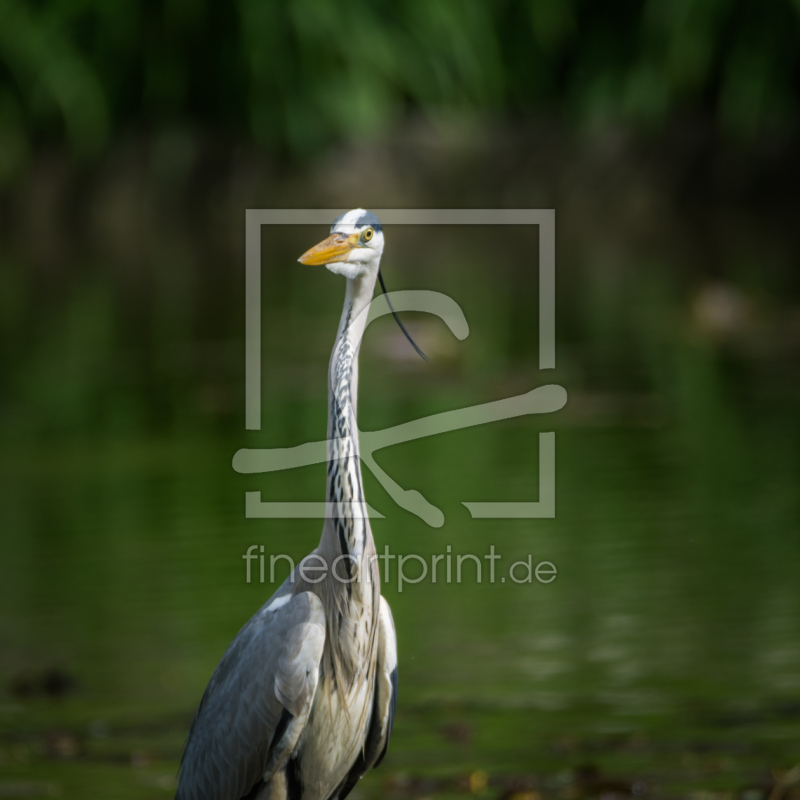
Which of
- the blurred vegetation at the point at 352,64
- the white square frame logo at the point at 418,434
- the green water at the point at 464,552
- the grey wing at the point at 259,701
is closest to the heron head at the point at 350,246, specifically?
the white square frame logo at the point at 418,434

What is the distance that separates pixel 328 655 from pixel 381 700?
0.21m

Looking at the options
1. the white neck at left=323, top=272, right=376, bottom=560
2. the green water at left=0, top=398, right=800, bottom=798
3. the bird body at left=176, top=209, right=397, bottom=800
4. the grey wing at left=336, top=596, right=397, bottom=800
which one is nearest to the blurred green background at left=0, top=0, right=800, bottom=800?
the green water at left=0, top=398, right=800, bottom=798

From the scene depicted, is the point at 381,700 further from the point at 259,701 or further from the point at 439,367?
the point at 439,367

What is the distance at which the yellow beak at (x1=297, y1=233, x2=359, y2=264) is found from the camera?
11.0 feet

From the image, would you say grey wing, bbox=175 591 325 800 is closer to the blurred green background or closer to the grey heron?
the grey heron

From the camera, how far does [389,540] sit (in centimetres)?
609

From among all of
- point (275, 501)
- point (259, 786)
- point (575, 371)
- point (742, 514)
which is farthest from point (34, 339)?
point (259, 786)

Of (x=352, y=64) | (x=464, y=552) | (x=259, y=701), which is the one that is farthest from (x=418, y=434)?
(x=352, y=64)

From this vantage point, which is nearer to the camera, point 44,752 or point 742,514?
point 44,752

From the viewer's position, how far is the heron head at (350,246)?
11.0 feet

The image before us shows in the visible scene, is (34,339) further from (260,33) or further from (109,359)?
(260,33)

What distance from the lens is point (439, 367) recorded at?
9.56 meters

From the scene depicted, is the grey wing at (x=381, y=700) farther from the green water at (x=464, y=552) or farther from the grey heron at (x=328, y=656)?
the green water at (x=464, y=552)

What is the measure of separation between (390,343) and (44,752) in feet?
22.4
